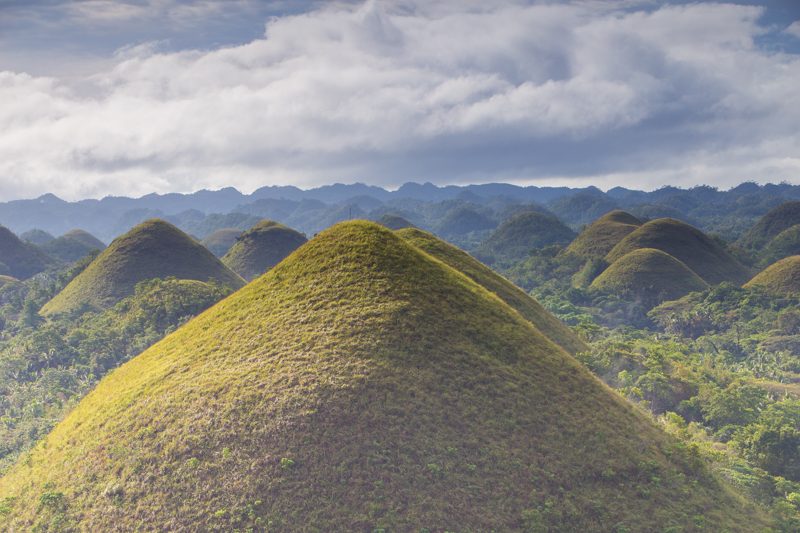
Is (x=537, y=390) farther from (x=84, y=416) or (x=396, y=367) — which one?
(x=84, y=416)

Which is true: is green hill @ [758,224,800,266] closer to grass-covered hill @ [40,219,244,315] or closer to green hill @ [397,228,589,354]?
green hill @ [397,228,589,354]

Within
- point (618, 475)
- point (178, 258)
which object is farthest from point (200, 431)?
point (178, 258)

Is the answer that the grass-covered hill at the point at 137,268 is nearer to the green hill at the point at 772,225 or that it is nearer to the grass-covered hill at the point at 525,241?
the grass-covered hill at the point at 525,241

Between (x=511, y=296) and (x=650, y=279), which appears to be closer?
(x=511, y=296)

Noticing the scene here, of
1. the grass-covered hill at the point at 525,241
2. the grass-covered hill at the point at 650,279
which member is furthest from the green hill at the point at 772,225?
the grass-covered hill at the point at 650,279

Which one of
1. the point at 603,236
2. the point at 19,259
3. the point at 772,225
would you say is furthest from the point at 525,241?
the point at 19,259

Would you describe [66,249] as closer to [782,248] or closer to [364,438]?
[364,438]

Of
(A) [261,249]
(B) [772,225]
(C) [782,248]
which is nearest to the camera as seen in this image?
(A) [261,249]
